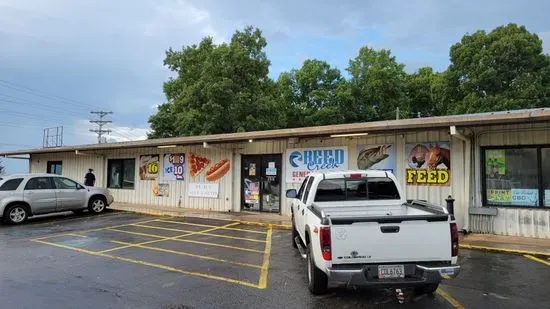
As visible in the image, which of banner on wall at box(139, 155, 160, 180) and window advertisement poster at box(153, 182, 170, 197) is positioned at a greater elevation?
banner on wall at box(139, 155, 160, 180)

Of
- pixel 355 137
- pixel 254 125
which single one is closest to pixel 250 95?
pixel 254 125

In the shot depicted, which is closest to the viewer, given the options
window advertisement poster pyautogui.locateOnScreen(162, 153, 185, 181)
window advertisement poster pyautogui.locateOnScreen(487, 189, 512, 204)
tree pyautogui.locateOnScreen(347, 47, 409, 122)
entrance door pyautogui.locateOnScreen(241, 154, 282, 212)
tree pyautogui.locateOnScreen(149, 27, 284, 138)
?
window advertisement poster pyautogui.locateOnScreen(487, 189, 512, 204)

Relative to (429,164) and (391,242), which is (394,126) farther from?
(391,242)

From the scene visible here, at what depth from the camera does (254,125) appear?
32.8m

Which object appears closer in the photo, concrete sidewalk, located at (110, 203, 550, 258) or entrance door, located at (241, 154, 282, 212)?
concrete sidewalk, located at (110, 203, 550, 258)

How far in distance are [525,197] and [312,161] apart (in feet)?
20.9

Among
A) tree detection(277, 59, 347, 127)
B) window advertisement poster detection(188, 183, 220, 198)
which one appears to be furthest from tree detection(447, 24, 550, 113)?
window advertisement poster detection(188, 183, 220, 198)

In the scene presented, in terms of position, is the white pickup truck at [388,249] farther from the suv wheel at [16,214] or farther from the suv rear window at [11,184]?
the suv rear window at [11,184]

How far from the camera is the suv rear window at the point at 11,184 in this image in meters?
15.2

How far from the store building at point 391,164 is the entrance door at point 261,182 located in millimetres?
37

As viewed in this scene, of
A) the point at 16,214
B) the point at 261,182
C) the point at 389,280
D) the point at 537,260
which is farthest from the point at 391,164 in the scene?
the point at 16,214

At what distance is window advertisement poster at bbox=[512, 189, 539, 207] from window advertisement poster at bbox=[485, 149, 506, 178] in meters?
0.62

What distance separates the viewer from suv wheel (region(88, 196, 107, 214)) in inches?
696

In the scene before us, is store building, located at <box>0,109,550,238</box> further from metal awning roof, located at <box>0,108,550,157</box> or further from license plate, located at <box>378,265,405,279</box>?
license plate, located at <box>378,265,405,279</box>
